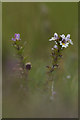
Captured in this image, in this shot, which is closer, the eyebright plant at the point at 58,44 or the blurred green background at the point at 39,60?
the eyebright plant at the point at 58,44

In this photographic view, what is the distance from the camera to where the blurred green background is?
200 cm

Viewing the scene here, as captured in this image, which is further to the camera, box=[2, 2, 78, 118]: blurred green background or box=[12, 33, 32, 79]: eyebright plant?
Result: box=[2, 2, 78, 118]: blurred green background

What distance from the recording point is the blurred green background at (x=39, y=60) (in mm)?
1997

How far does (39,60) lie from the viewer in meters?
2.28

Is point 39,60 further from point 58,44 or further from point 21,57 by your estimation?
point 58,44

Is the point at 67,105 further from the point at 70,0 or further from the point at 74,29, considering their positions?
the point at 70,0

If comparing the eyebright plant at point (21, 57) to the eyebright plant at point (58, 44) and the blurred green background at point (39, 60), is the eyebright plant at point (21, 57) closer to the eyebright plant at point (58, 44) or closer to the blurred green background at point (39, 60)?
the blurred green background at point (39, 60)

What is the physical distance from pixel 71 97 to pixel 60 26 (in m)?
1.13


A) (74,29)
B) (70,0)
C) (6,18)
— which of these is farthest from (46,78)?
(70,0)

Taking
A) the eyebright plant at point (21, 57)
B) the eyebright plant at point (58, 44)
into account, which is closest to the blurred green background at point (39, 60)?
the eyebright plant at point (21, 57)

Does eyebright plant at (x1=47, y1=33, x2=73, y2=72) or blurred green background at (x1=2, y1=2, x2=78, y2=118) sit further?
blurred green background at (x1=2, y1=2, x2=78, y2=118)

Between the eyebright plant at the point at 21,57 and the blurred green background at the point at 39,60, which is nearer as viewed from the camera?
the eyebright plant at the point at 21,57

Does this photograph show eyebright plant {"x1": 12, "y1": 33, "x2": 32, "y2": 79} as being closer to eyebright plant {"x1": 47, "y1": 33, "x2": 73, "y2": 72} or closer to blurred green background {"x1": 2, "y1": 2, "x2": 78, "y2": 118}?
blurred green background {"x1": 2, "y1": 2, "x2": 78, "y2": 118}

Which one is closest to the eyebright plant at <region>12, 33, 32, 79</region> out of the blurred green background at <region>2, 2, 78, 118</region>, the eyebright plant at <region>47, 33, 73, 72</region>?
the blurred green background at <region>2, 2, 78, 118</region>
